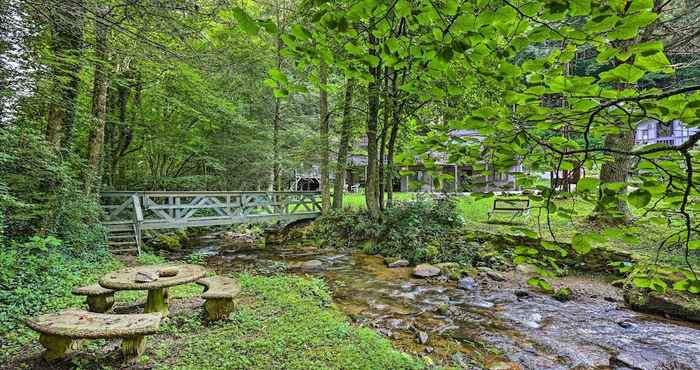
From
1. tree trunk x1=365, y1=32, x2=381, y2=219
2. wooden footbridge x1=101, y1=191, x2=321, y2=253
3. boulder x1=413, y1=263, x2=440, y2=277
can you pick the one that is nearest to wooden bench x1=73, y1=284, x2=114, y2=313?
wooden footbridge x1=101, y1=191, x2=321, y2=253

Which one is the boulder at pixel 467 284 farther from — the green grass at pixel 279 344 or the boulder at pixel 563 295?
the green grass at pixel 279 344

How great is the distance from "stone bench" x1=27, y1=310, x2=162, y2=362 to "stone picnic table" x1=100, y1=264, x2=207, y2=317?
22.7 inches

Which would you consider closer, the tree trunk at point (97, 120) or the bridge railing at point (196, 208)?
the tree trunk at point (97, 120)

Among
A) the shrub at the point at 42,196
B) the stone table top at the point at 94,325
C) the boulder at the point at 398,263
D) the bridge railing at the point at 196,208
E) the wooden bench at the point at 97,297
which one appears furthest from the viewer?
the bridge railing at the point at 196,208

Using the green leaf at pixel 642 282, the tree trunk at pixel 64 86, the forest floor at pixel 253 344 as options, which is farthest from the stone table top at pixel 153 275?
the green leaf at pixel 642 282

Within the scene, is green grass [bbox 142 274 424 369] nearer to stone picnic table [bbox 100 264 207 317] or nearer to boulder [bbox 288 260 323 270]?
stone picnic table [bbox 100 264 207 317]

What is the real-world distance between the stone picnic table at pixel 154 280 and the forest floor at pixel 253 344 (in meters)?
0.30

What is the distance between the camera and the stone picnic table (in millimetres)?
3879

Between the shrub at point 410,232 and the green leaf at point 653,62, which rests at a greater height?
the green leaf at point 653,62

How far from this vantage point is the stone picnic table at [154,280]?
12.7 feet

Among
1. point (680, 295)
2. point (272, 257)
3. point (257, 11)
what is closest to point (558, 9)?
point (680, 295)

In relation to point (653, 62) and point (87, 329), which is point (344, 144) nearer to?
point (87, 329)

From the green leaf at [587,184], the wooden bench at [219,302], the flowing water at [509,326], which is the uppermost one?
the green leaf at [587,184]

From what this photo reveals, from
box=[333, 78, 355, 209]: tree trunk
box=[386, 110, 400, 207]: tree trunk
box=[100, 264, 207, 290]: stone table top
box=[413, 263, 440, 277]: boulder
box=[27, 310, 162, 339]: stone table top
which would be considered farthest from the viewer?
box=[333, 78, 355, 209]: tree trunk
